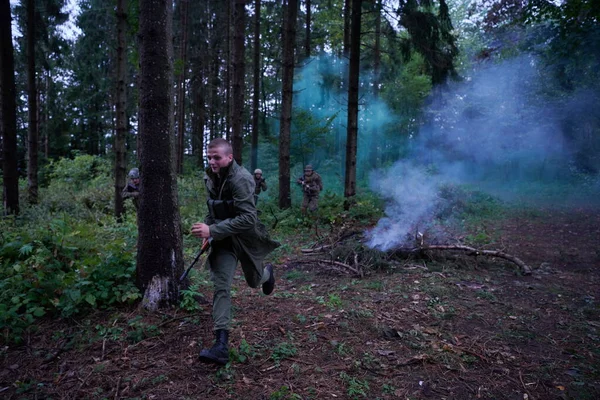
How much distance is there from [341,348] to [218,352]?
4.25ft

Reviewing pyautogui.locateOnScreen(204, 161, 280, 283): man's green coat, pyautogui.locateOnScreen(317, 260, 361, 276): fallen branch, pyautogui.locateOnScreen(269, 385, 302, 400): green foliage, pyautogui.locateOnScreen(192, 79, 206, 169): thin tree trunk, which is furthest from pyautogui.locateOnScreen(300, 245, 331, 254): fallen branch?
pyautogui.locateOnScreen(192, 79, 206, 169): thin tree trunk

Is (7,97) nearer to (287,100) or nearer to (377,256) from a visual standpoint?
(287,100)

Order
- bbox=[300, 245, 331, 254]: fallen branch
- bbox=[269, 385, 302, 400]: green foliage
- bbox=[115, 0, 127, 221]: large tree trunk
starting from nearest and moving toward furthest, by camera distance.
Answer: bbox=[269, 385, 302, 400]: green foliage
bbox=[300, 245, 331, 254]: fallen branch
bbox=[115, 0, 127, 221]: large tree trunk

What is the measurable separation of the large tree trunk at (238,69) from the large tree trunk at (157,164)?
609 centimetres

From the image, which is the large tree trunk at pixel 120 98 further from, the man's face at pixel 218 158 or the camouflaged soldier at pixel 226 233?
the man's face at pixel 218 158

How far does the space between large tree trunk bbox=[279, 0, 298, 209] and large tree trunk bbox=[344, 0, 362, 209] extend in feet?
6.55

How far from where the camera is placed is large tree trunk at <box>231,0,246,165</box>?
35.2 ft

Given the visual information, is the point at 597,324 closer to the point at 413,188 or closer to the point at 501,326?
the point at 501,326

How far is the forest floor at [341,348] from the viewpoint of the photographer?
3.26 m

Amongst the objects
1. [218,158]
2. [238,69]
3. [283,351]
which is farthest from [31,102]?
[283,351]

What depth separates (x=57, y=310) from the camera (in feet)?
14.2

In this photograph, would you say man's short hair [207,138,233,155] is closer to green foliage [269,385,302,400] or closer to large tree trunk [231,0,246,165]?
green foliage [269,385,302,400]

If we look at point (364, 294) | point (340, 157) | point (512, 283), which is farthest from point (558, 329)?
point (340, 157)

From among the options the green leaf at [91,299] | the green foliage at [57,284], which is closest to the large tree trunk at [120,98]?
the green foliage at [57,284]
